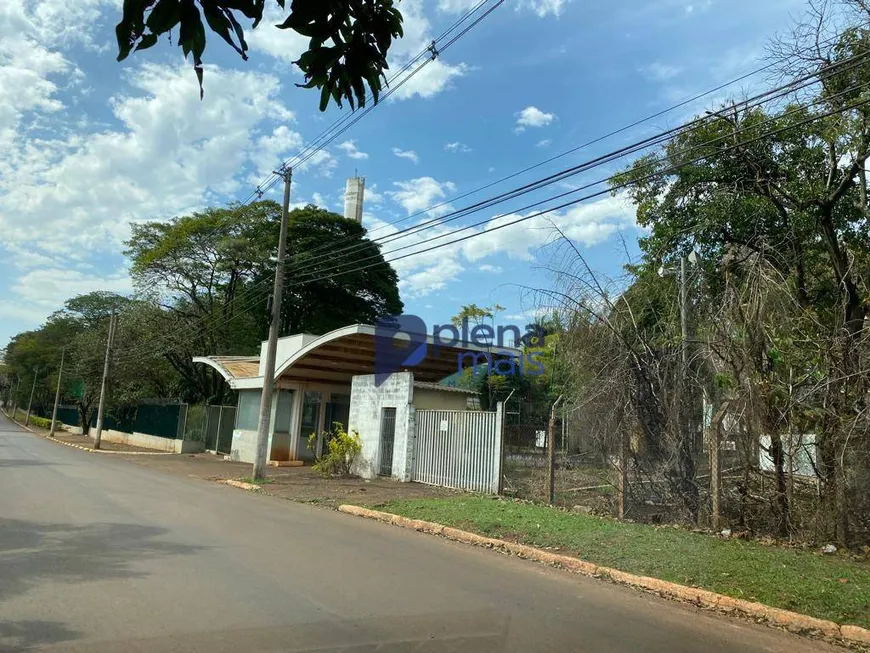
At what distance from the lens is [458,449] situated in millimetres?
15914

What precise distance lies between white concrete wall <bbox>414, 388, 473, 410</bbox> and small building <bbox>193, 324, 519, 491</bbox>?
29mm

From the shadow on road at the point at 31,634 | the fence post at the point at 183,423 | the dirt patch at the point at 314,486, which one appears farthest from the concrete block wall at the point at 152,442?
the shadow on road at the point at 31,634

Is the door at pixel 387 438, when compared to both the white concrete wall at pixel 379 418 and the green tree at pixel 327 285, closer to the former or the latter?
the white concrete wall at pixel 379 418

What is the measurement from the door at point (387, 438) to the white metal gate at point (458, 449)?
1.10m

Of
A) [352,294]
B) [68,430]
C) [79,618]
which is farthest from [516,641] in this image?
Result: [68,430]

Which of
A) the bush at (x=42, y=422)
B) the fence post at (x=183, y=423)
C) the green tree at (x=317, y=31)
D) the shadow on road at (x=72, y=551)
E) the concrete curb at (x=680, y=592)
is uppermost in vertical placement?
the green tree at (x=317, y=31)

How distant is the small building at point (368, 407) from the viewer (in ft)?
52.7

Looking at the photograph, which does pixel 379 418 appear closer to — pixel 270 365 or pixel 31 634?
pixel 270 365

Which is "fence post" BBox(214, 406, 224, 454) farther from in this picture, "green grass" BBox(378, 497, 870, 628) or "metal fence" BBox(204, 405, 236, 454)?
"green grass" BBox(378, 497, 870, 628)

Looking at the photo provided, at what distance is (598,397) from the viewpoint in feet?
36.7

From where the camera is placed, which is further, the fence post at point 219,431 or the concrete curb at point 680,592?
the fence post at point 219,431

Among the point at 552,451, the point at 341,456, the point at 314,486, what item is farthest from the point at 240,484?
the point at 552,451

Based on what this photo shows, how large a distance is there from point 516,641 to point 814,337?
6764mm

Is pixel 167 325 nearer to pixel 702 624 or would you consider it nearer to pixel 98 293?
pixel 98 293
